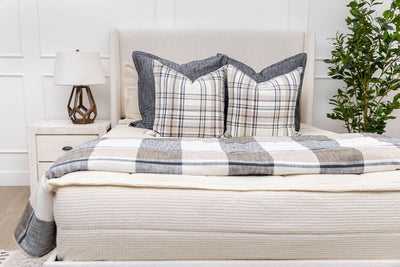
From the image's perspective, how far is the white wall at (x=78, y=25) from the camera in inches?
111

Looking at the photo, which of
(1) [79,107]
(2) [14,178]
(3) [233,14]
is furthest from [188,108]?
(2) [14,178]

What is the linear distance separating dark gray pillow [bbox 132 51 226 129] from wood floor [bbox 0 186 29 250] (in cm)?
97

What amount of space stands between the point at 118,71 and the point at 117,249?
6.14 ft

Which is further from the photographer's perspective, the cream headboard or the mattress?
the cream headboard

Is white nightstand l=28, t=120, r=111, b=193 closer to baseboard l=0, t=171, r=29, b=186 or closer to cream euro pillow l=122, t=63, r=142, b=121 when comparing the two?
cream euro pillow l=122, t=63, r=142, b=121

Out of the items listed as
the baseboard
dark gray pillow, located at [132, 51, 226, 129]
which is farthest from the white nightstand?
the baseboard

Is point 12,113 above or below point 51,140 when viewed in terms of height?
above

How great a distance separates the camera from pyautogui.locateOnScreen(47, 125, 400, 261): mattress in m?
1.10

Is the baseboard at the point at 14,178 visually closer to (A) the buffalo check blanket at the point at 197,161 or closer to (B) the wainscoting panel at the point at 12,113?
(B) the wainscoting panel at the point at 12,113

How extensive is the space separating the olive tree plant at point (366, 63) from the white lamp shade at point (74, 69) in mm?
1688

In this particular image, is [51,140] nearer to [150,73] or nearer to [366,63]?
[150,73]

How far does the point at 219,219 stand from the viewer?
1104 mm

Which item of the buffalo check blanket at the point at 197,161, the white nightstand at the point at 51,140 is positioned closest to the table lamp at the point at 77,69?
the white nightstand at the point at 51,140

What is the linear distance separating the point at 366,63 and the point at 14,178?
2888 millimetres
